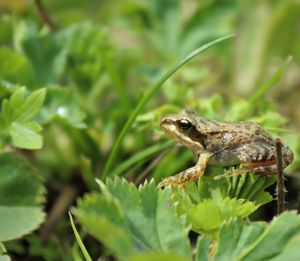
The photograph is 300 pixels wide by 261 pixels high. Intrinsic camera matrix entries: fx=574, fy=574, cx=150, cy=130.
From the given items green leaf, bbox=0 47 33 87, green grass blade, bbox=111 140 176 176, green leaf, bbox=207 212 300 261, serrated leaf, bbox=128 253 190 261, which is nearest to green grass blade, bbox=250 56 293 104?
green grass blade, bbox=111 140 176 176

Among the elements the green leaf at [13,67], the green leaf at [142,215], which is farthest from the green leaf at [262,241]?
the green leaf at [13,67]

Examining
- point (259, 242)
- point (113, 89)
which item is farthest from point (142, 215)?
point (113, 89)

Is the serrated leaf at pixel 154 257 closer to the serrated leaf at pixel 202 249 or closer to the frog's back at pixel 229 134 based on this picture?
the serrated leaf at pixel 202 249

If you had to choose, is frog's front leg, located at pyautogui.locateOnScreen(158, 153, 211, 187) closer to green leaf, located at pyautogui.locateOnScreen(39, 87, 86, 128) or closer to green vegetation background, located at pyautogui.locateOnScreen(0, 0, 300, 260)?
green vegetation background, located at pyautogui.locateOnScreen(0, 0, 300, 260)

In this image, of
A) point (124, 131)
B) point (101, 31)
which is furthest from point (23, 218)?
point (101, 31)

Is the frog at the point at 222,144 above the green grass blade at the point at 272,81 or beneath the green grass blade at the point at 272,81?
beneath

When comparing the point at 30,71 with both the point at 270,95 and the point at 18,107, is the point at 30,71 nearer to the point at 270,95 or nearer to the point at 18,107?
the point at 18,107

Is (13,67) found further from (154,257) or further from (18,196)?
(154,257)
